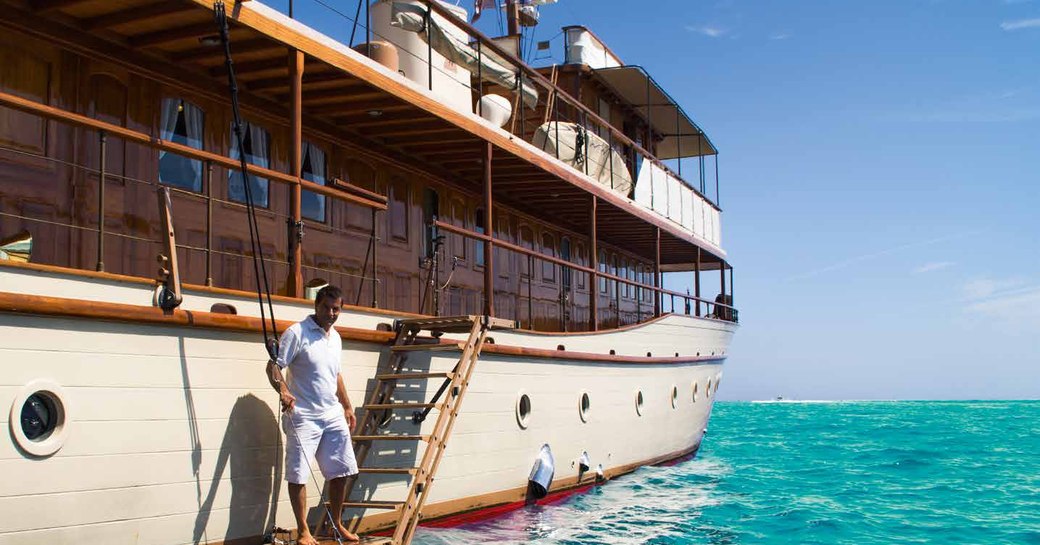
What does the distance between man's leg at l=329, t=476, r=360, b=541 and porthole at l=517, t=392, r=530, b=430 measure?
11.2 feet

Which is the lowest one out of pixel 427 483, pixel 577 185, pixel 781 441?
pixel 781 441

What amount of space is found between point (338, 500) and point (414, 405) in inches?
40.3

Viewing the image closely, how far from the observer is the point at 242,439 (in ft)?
20.9

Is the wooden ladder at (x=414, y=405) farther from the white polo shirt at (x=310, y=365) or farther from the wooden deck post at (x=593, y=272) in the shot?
the wooden deck post at (x=593, y=272)

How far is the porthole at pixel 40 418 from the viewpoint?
5.04 metres

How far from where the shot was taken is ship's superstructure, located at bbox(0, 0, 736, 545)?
5.43m

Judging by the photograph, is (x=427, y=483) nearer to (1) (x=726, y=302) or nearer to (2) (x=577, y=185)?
(2) (x=577, y=185)

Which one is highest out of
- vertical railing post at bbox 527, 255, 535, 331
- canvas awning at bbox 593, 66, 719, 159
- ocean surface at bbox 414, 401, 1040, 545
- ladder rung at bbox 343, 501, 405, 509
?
canvas awning at bbox 593, 66, 719, 159

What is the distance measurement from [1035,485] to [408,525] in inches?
590

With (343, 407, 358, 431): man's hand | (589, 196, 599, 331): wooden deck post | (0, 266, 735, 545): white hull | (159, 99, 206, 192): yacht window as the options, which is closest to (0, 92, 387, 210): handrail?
(0, 266, 735, 545): white hull

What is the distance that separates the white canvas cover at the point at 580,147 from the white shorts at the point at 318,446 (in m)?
7.44

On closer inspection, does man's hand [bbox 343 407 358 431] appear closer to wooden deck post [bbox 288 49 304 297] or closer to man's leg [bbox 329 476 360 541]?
man's leg [bbox 329 476 360 541]

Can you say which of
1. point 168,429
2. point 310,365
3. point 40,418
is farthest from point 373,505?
point 40,418

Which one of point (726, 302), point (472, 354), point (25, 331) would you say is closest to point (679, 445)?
point (726, 302)
